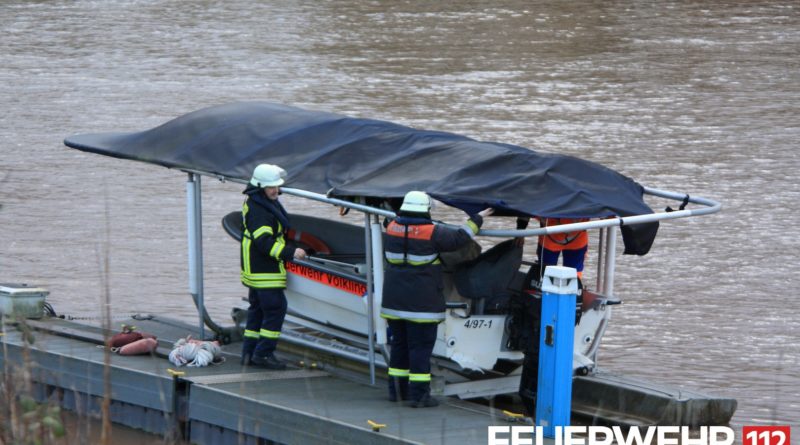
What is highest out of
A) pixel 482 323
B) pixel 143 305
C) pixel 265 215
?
pixel 265 215

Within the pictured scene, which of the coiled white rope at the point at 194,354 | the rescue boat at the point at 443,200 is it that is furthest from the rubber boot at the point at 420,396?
the coiled white rope at the point at 194,354

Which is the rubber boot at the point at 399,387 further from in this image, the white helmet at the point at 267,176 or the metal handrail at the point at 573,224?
the white helmet at the point at 267,176

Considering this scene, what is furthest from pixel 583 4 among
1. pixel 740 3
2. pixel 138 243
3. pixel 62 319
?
Answer: pixel 62 319

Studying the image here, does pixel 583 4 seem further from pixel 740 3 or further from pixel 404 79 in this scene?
pixel 404 79

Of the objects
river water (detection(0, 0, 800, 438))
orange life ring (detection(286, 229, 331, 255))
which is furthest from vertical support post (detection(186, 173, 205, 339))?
river water (detection(0, 0, 800, 438))

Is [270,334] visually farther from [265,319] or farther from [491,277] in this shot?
[491,277]

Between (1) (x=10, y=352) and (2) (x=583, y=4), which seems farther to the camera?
(2) (x=583, y=4)

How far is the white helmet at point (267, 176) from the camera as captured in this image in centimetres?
950

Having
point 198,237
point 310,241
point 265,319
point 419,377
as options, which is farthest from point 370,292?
point 310,241

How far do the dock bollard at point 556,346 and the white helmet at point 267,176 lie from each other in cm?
207

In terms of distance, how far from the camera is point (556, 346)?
852 centimetres

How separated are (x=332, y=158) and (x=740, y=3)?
113 feet

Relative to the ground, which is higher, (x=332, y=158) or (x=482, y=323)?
(x=332, y=158)

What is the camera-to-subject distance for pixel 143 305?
48.5 ft
